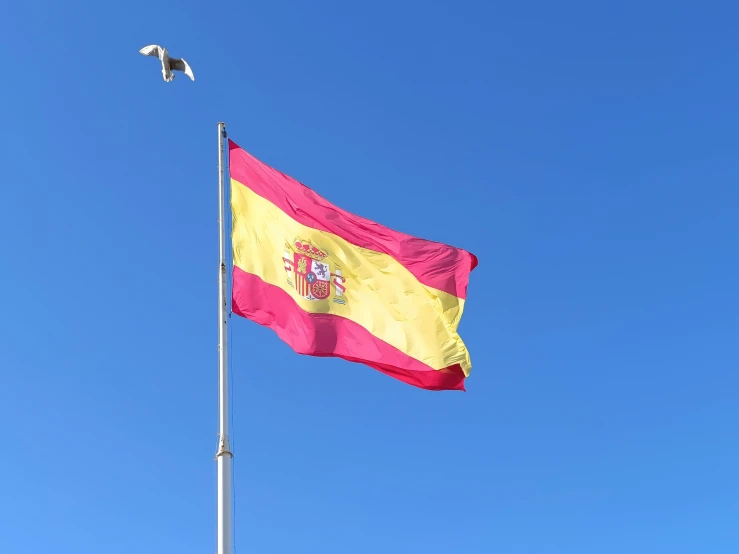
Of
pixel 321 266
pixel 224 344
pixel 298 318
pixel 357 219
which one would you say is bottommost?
pixel 224 344

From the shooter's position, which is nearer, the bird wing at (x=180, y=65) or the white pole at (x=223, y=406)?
the white pole at (x=223, y=406)

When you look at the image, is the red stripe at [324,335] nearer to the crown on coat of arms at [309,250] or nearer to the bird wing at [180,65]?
the crown on coat of arms at [309,250]

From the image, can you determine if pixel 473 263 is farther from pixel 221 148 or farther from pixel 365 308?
pixel 221 148

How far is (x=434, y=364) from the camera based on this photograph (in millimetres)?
20812

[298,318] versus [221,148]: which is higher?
[221,148]

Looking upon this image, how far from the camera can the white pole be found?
15.1 m

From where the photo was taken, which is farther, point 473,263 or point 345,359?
point 473,263

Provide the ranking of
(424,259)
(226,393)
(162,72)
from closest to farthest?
(226,393) → (162,72) → (424,259)

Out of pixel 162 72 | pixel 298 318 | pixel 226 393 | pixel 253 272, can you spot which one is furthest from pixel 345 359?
pixel 162 72

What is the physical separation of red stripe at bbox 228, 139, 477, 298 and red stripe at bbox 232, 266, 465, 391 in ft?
7.24

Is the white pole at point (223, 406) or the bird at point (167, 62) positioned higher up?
the bird at point (167, 62)

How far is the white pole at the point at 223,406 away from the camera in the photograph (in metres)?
15.1

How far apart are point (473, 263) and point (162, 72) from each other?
8.58 metres

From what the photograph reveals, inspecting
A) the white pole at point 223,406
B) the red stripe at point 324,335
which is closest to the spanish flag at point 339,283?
the red stripe at point 324,335
